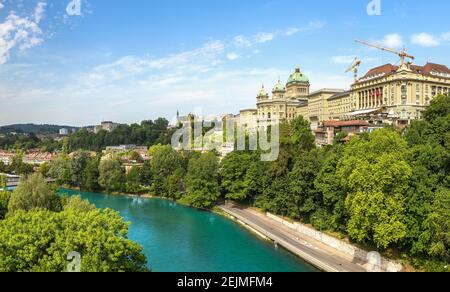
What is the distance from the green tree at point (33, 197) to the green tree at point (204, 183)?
10.7 meters

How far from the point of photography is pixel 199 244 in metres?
19.1

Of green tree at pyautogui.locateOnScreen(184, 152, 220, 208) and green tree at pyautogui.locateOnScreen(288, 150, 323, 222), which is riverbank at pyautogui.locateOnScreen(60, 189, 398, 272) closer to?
green tree at pyautogui.locateOnScreen(288, 150, 323, 222)

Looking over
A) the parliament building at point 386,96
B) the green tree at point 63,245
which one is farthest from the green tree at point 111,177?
the green tree at point 63,245

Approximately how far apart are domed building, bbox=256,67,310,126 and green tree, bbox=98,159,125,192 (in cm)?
2943

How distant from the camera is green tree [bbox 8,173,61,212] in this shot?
1759 cm

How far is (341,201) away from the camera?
17.1m

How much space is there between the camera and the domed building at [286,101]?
62.0m

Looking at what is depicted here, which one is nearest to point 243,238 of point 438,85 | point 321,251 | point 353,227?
point 321,251

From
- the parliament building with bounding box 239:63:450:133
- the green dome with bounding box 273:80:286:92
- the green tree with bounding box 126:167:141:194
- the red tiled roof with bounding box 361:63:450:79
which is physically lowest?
the green tree with bounding box 126:167:141:194

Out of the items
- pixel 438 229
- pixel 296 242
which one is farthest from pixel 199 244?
pixel 438 229

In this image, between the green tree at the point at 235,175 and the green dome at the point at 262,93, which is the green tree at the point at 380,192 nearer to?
the green tree at the point at 235,175

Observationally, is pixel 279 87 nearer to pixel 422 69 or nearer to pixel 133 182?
pixel 422 69

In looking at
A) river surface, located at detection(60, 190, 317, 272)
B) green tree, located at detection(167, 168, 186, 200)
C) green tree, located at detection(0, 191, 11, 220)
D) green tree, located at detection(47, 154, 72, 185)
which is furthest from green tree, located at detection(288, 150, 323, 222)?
green tree, located at detection(47, 154, 72, 185)
